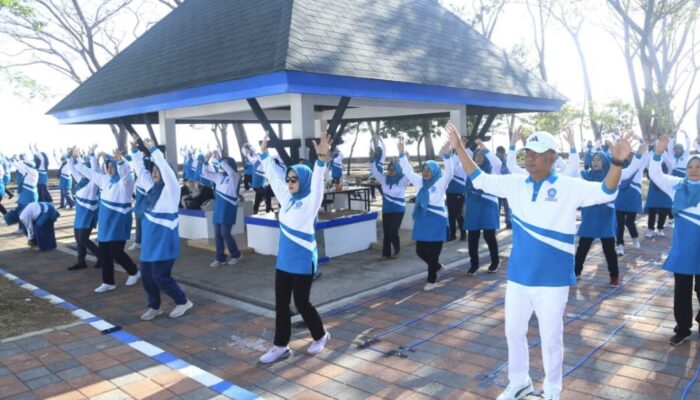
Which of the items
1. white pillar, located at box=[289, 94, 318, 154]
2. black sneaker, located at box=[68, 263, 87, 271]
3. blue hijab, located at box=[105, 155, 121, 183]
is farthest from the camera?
black sneaker, located at box=[68, 263, 87, 271]

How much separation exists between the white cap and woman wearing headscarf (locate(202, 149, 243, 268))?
598 centimetres

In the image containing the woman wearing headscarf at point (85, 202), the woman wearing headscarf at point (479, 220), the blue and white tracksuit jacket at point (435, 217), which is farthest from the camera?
the woman wearing headscarf at point (85, 202)

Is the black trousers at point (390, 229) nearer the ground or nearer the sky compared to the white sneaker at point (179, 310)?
nearer the sky

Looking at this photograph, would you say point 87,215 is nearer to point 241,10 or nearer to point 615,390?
point 241,10

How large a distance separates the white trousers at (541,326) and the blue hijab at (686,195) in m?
2.08

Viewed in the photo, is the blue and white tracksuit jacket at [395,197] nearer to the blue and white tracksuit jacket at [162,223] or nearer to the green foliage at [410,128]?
the blue and white tracksuit jacket at [162,223]

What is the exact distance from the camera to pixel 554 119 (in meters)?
29.4

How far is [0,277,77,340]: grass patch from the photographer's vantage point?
5.79 m

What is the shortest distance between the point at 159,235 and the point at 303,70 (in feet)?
8.87

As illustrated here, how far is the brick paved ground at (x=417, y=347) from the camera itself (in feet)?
13.8

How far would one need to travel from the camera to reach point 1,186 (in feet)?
48.8

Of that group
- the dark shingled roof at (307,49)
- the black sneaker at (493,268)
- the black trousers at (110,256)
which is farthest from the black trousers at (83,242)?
the black sneaker at (493,268)

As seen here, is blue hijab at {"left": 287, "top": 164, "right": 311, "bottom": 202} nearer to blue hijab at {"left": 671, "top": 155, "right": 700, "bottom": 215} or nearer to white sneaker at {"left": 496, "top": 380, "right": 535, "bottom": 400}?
white sneaker at {"left": 496, "top": 380, "right": 535, "bottom": 400}

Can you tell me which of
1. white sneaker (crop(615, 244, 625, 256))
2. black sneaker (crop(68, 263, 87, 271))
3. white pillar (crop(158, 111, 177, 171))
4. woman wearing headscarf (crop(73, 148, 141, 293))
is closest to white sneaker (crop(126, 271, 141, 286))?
woman wearing headscarf (crop(73, 148, 141, 293))
